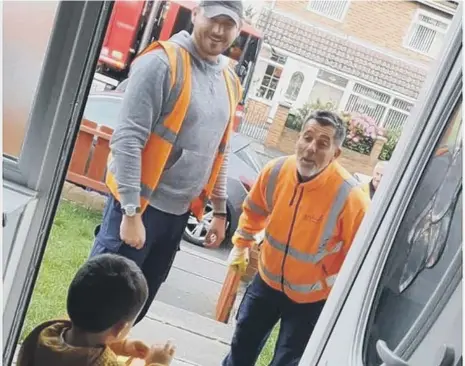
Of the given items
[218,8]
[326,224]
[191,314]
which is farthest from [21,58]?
[191,314]

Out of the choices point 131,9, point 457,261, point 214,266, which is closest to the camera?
point 457,261

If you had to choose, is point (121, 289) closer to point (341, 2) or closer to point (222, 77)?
point (222, 77)

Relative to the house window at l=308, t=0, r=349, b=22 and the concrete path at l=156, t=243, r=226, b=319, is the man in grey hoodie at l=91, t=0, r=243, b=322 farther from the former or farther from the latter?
the concrete path at l=156, t=243, r=226, b=319

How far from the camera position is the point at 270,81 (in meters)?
2.05

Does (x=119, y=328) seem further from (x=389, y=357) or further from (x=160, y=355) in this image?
(x=389, y=357)

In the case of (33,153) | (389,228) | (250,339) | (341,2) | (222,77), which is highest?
(341,2)

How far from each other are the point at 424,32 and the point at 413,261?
814mm

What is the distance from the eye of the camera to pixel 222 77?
1479 mm

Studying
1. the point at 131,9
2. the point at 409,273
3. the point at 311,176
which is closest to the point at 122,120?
the point at 311,176

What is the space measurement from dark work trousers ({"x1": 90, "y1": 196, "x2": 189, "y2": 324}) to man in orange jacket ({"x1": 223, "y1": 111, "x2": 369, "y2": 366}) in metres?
0.24

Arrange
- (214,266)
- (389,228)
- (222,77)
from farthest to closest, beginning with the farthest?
(214,266), (222,77), (389,228)

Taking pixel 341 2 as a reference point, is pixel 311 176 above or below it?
below

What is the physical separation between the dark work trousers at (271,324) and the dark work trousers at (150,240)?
0.84 feet

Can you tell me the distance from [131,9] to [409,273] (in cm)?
349
